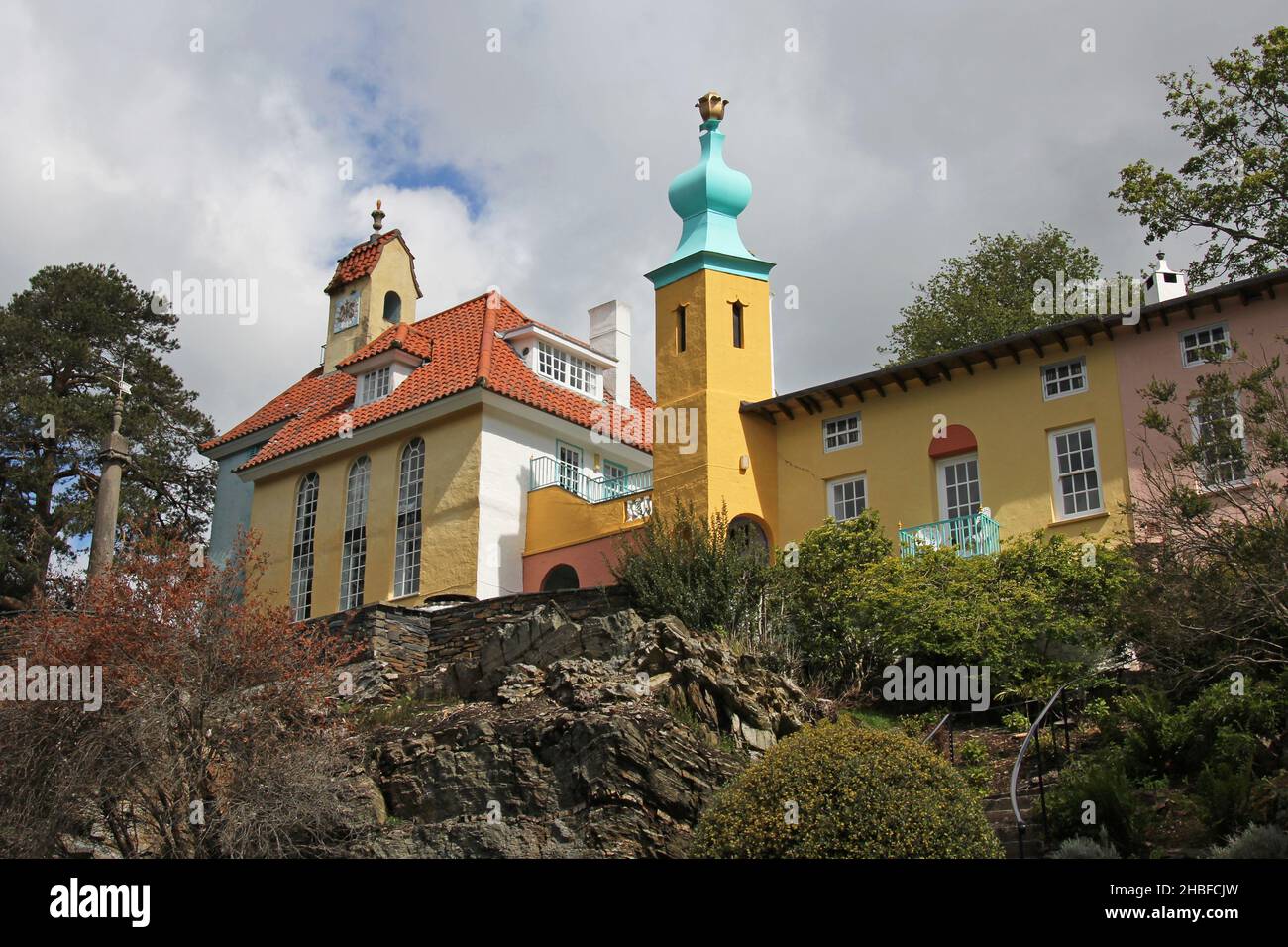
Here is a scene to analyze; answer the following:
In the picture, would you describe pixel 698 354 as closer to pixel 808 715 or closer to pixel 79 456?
pixel 808 715

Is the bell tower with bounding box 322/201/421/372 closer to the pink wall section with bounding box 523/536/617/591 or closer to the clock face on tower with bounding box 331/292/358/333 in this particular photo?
the clock face on tower with bounding box 331/292/358/333

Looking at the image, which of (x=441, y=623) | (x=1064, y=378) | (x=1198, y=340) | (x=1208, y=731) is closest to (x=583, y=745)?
(x=1208, y=731)

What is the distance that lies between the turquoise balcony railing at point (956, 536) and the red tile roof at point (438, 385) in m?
9.10

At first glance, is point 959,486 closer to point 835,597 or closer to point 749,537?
point 749,537

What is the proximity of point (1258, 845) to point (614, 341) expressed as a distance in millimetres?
23967

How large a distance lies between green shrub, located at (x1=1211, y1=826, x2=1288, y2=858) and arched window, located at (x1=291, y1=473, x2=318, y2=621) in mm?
22428

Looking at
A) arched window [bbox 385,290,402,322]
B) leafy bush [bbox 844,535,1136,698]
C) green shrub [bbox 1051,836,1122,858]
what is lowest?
green shrub [bbox 1051,836,1122,858]

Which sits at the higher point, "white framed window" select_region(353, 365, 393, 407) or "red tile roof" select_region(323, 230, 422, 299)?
"red tile roof" select_region(323, 230, 422, 299)

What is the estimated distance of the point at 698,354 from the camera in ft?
93.7

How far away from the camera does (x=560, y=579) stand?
3034 centimetres

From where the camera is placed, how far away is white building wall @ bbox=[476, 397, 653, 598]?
30.2 metres

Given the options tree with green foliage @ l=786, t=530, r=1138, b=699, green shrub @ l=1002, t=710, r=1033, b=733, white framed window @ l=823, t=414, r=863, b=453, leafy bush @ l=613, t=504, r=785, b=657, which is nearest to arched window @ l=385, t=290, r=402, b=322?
white framed window @ l=823, t=414, r=863, b=453

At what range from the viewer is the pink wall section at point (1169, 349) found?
23641 millimetres
